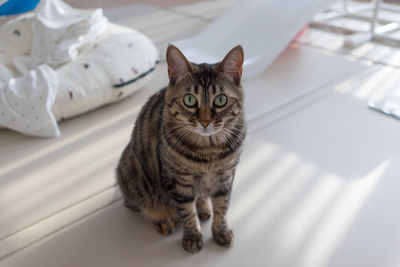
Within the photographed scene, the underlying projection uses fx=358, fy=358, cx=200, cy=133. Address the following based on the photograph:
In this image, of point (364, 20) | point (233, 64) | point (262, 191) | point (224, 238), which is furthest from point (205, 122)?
point (364, 20)

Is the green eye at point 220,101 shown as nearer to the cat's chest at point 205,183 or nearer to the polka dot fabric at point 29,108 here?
the cat's chest at point 205,183

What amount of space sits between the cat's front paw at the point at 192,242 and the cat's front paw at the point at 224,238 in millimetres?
56

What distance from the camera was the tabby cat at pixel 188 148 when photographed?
3.14 feet

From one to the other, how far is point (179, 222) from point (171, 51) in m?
0.62

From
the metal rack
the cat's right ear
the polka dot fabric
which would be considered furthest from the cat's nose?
the metal rack

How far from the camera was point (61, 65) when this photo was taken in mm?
1981

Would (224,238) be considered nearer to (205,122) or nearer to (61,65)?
(205,122)

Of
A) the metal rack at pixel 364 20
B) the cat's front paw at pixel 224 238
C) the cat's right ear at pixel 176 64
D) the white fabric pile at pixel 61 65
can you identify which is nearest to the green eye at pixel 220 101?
the cat's right ear at pixel 176 64

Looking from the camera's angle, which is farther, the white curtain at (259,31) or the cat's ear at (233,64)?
the white curtain at (259,31)

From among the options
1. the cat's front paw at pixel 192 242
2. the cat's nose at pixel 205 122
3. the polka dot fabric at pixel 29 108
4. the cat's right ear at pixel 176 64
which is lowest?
the cat's front paw at pixel 192 242

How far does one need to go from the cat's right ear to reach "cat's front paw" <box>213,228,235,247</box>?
0.52 metres

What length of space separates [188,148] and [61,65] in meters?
1.27

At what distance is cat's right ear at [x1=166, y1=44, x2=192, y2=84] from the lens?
937mm

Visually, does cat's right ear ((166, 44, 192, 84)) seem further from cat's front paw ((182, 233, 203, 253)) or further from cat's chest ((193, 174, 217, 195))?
cat's front paw ((182, 233, 203, 253))
